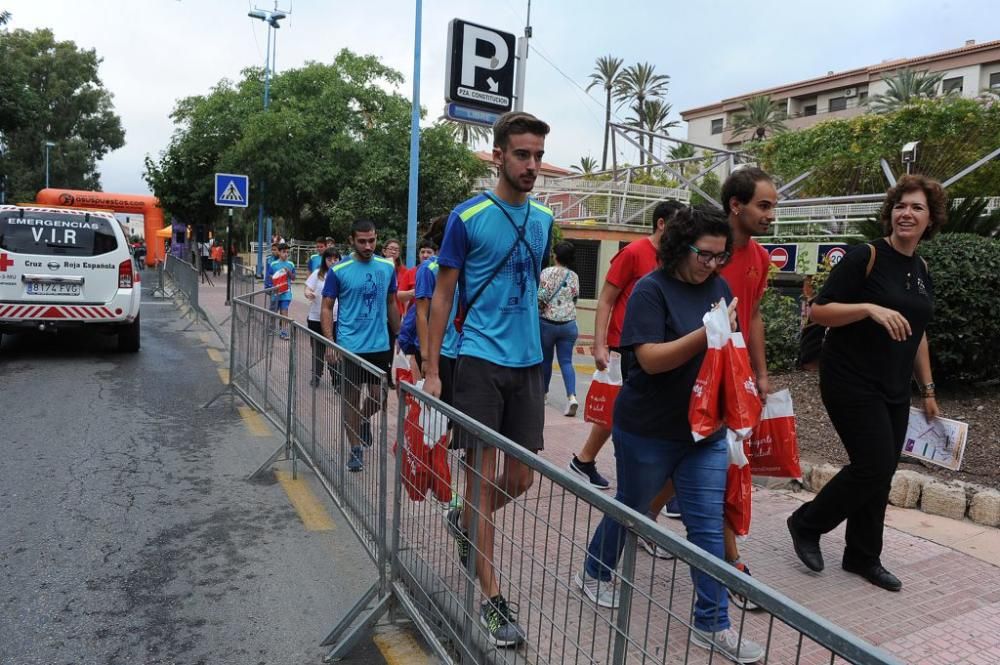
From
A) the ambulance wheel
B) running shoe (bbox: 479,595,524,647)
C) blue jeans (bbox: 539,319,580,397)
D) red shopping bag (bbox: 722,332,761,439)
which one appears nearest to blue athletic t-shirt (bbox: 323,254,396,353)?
blue jeans (bbox: 539,319,580,397)

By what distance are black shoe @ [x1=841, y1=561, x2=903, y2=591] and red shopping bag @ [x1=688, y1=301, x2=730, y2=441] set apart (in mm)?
1639

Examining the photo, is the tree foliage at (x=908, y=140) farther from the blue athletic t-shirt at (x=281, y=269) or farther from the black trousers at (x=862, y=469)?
the black trousers at (x=862, y=469)

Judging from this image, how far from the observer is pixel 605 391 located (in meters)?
4.69

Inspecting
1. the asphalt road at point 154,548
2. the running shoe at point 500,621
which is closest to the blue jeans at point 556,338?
the asphalt road at point 154,548

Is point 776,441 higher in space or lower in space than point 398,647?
higher

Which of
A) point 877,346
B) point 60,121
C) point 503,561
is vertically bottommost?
point 503,561

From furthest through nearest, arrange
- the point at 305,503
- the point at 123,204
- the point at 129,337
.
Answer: the point at 123,204
the point at 129,337
the point at 305,503

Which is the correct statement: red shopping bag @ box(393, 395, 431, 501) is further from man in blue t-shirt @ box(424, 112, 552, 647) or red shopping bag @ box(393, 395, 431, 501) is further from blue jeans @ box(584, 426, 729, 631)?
blue jeans @ box(584, 426, 729, 631)

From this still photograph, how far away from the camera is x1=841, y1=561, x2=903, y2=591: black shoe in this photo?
379 centimetres

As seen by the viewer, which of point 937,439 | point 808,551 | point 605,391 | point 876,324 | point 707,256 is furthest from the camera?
point 605,391

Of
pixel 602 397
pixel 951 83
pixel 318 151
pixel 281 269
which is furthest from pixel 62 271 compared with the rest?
pixel 951 83

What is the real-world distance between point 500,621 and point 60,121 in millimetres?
66361

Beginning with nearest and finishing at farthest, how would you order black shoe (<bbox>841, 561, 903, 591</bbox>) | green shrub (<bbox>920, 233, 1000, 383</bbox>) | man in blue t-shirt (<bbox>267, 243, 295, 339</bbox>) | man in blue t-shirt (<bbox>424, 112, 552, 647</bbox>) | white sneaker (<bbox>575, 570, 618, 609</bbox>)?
white sneaker (<bbox>575, 570, 618, 609</bbox>)
man in blue t-shirt (<bbox>424, 112, 552, 647</bbox>)
black shoe (<bbox>841, 561, 903, 591</bbox>)
green shrub (<bbox>920, 233, 1000, 383</bbox>)
man in blue t-shirt (<bbox>267, 243, 295, 339</bbox>)

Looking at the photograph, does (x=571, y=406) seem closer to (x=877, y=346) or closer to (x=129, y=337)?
(x=877, y=346)
